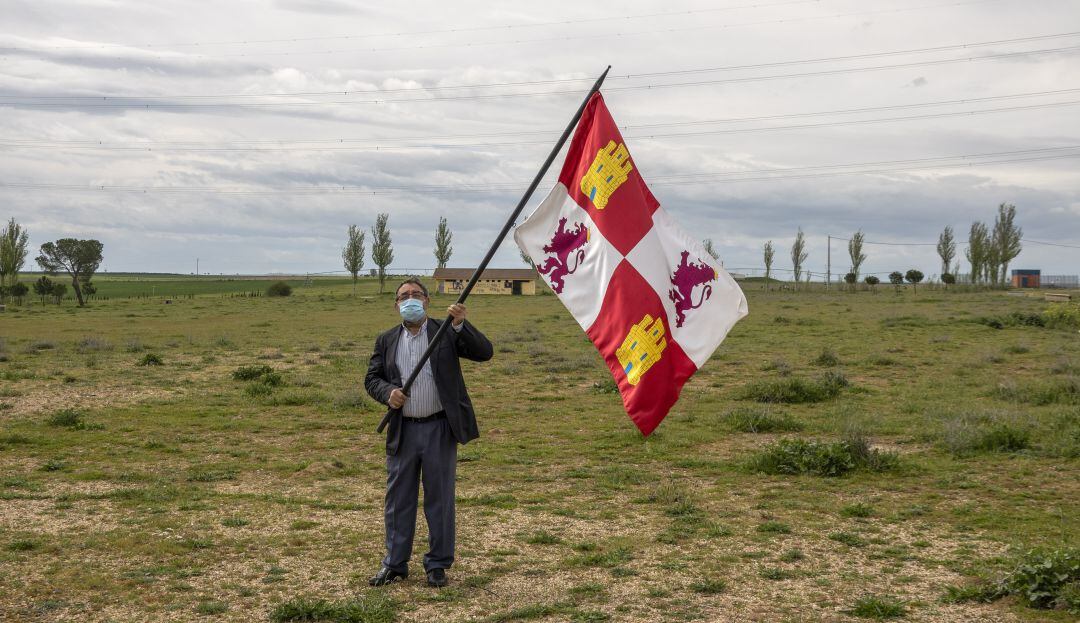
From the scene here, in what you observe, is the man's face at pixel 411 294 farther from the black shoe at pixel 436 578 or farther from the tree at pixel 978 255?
the tree at pixel 978 255

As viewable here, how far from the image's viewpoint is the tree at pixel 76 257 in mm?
84125

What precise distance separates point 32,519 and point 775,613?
7011 mm

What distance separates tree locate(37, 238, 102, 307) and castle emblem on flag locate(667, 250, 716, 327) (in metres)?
83.7

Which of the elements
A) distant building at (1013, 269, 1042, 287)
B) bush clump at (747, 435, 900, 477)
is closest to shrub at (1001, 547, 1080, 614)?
bush clump at (747, 435, 900, 477)

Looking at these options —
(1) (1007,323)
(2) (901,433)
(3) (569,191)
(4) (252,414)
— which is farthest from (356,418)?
(1) (1007,323)

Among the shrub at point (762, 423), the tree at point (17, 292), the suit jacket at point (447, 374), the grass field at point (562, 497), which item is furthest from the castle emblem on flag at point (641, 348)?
the tree at point (17, 292)

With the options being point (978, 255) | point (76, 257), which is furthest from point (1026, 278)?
point (76, 257)

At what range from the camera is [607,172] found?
6855 mm

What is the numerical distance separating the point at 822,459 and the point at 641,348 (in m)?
5.90

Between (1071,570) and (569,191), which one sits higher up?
(569,191)

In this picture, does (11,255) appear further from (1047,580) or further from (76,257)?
(1047,580)

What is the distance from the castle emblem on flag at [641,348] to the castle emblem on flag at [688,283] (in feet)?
0.74

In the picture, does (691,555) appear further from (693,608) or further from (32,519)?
(32,519)

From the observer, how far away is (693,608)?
6.70 m
